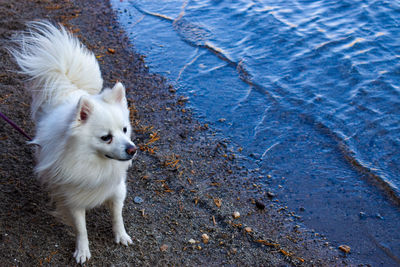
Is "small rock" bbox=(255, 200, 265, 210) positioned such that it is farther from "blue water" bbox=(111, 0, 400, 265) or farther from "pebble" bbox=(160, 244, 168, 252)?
"pebble" bbox=(160, 244, 168, 252)

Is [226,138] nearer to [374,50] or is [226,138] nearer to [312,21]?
[374,50]

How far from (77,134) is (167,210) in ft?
5.08

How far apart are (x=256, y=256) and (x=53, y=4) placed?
291 inches

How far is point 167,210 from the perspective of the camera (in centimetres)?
379

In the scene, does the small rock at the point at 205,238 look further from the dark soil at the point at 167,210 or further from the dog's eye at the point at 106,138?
the dog's eye at the point at 106,138

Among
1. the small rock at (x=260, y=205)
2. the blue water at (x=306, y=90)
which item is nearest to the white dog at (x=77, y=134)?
the small rock at (x=260, y=205)

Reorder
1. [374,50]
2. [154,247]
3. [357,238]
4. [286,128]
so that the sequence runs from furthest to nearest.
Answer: [374,50]
[286,128]
[357,238]
[154,247]

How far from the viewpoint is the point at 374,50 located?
7102 millimetres

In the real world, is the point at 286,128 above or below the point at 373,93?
below

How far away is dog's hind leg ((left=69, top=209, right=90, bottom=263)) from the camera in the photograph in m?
3.06

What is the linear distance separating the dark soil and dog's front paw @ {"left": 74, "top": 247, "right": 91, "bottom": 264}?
0.15 ft

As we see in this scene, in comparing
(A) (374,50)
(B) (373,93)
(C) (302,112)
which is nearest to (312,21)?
(A) (374,50)

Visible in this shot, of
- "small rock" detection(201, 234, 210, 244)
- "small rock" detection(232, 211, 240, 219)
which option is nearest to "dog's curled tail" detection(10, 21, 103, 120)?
"small rock" detection(201, 234, 210, 244)

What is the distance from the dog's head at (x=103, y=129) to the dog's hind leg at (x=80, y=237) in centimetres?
67
